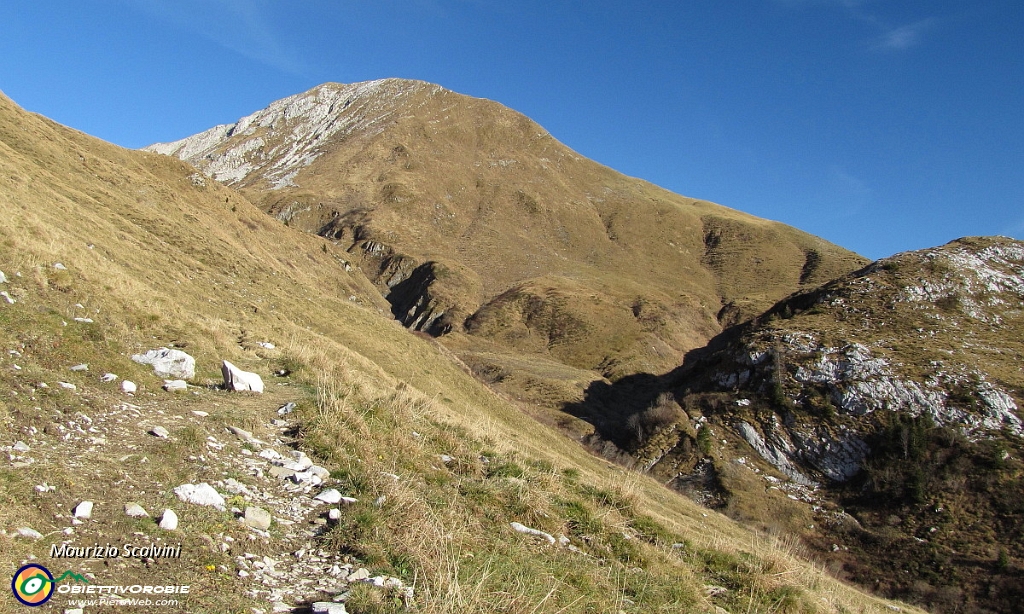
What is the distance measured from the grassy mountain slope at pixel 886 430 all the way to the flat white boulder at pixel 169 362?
35.8 meters

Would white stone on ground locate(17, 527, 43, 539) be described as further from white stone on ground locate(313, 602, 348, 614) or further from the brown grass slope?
white stone on ground locate(313, 602, 348, 614)

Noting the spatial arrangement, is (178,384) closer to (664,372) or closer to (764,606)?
(764,606)

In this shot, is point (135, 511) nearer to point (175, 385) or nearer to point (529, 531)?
point (529, 531)

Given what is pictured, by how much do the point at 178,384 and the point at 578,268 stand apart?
127 metres

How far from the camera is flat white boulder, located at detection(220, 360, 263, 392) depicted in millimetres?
9344

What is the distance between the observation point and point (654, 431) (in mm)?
47375

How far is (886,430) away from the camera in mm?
40969

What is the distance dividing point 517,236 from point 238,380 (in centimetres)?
13668

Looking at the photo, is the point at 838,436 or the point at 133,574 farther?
the point at 838,436

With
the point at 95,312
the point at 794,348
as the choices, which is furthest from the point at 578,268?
the point at 95,312

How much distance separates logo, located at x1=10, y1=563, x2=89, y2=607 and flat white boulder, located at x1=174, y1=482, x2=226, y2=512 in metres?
1.29

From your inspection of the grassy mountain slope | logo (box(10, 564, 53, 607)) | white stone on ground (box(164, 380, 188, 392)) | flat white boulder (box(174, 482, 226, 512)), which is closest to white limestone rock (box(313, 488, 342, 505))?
flat white boulder (box(174, 482, 226, 512))

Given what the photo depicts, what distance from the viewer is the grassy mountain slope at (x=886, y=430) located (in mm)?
32219

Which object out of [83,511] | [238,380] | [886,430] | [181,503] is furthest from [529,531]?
Answer: [886,430]
